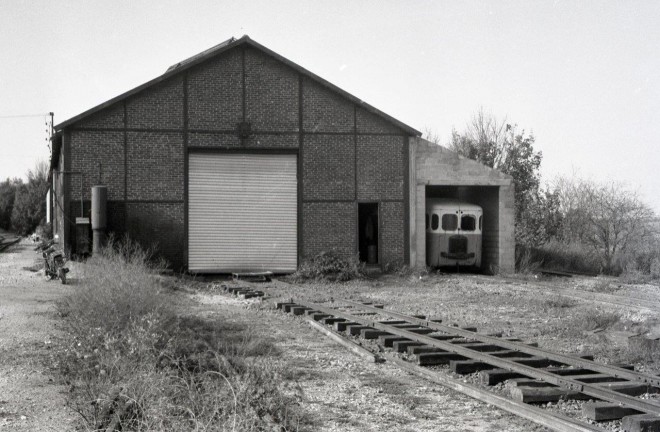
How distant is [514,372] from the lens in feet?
26.3

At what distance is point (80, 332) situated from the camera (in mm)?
9195

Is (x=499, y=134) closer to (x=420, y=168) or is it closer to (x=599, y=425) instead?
(x=420, y=168)

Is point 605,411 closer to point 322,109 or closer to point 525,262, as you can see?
point 322,109

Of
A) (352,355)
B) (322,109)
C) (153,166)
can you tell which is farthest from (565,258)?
(352,355)

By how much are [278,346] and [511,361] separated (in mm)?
3646

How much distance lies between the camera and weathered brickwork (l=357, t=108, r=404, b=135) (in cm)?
2466

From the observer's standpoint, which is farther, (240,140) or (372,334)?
(240,140)

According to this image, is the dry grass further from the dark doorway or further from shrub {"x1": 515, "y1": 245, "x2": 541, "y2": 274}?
shrub {"x1": 515, "y1": 245, "x2": 541, "y2": 274}

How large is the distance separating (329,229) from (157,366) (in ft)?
54.0

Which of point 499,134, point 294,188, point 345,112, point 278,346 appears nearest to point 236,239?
point 294,188

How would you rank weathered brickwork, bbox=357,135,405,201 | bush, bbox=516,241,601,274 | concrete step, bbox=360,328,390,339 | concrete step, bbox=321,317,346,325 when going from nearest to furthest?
concrete step, bbox=360,328,390,339
concrete step, bbox=321,317,346,325
weathered brickwork, bbox=357,135,405,201
bush, bbox=516,241,601,274

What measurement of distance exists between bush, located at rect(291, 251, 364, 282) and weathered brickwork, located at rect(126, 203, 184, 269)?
4008 mm

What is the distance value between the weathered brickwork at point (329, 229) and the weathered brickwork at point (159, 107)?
5.33 meters

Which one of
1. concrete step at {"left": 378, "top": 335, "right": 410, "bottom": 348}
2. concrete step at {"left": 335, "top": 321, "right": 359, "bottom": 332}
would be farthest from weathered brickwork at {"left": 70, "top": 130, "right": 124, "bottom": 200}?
concrete step at {"left": 378, "top": 335, "right": 410, "bottom": 348}
